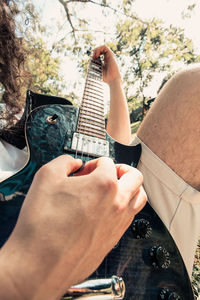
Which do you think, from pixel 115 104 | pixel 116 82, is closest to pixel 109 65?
pixel 116 82

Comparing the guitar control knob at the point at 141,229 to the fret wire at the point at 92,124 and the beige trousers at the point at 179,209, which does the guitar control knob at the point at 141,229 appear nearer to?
the beige trousers at the point at 179,209

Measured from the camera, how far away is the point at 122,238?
80cm

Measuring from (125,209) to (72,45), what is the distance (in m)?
7.35

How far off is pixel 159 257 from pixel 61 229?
1.99 ft

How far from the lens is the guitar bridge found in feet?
3.42

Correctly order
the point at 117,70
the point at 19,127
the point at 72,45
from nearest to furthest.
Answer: the point at 19,127 → the point at 117,70 → the point at 72,45

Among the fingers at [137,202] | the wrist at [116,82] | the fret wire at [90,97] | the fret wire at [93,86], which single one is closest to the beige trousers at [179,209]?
the fingers at [137,202]

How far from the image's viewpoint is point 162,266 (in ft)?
2.59

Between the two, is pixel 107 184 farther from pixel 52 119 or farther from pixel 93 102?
pixel 93 102

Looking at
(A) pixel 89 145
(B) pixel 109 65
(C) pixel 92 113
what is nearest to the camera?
(A) pixel 89 145

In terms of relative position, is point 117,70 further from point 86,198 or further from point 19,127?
point 86,198

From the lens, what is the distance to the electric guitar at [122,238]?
67 cm

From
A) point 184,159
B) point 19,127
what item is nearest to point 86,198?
point 184,159

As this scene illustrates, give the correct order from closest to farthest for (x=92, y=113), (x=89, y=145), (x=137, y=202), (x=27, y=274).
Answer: (x=27, y=274) < (x=137, y=202) < (x=89, y=145) < (x=92, y=113)
